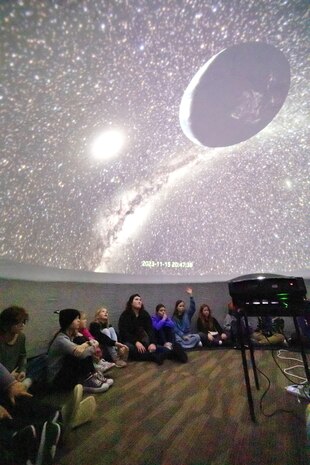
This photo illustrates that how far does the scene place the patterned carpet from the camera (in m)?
0.94

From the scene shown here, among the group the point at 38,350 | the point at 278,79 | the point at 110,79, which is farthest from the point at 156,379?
the point at 278,79

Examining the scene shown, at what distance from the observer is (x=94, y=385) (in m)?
1.71

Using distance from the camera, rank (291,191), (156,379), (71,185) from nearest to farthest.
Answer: (71,185) → (156,379) → (291,191)

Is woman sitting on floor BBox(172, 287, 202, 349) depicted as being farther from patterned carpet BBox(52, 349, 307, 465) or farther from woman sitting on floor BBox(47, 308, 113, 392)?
woman sitting on floor BBox(47, 308, 113, 392)

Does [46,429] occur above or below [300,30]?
below

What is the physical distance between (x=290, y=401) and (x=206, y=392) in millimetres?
577

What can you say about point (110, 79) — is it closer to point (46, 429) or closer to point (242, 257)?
point (46, 429)

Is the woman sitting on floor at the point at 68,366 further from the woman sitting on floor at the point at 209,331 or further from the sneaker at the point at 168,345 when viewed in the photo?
the woman sitting on floor at the point at 209,331

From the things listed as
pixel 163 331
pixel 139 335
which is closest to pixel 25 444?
pixel 139 335

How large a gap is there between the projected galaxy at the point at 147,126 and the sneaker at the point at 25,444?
1.13 metres

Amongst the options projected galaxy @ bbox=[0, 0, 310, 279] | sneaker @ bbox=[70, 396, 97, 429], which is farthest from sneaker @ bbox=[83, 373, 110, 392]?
projected galaxy @ bbox=[0, 0, 310, 279]

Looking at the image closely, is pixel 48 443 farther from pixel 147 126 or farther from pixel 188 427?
pixel 147 126

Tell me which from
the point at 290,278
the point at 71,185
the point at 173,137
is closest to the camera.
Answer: the point at 290,278

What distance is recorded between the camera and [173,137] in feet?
6.06
